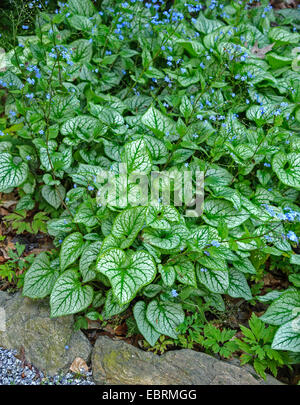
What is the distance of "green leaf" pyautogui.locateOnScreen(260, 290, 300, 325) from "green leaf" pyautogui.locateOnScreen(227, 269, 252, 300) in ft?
0.90

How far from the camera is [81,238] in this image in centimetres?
288

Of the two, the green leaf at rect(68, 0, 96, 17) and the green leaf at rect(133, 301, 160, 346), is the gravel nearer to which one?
the green leaf at rect(133, 301, 160, 346)

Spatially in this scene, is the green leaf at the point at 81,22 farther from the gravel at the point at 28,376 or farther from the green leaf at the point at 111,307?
the gravel at the point at 28,376

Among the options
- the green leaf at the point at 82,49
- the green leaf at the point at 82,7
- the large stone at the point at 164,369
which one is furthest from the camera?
the green leaf at the point at 82,7

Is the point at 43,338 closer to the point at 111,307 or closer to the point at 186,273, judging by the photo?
the point at 111,307

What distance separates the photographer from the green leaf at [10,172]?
3.08 meters

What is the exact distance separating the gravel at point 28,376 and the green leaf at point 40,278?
0.48 m

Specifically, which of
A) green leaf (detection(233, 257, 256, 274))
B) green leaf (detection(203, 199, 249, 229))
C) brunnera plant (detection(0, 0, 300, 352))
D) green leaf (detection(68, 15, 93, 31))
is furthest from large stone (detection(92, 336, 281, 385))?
green leaf (detection(68, 15, 93, 31))

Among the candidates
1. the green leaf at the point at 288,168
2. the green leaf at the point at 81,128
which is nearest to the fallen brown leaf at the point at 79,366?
the green leaf at the point at 81,128

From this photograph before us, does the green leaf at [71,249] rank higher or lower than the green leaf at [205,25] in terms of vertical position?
lower

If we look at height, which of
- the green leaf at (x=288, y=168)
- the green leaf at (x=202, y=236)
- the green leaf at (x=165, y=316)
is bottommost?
the green leaf at (x=165, y=316)

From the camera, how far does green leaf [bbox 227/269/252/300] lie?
296cm

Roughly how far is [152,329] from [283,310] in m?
0.96

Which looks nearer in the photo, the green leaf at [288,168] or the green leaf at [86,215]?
the green leaf at [86,215]
